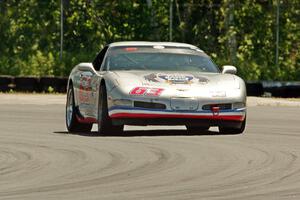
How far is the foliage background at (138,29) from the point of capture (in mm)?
38469

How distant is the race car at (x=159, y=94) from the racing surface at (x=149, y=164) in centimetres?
27

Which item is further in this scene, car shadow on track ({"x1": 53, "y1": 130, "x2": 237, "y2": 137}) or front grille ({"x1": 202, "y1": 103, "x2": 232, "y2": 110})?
car shadow on track ({"x1": 53, "y1": 130, "x2": 237, "y2": 137})

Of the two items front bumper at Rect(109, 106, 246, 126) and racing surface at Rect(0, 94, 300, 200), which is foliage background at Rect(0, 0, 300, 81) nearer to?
racing surface at Rect(0, 94, 300, 200)

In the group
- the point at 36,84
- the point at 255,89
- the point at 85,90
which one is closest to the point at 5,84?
the point at 36,84

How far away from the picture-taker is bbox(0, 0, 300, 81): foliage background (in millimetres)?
38469

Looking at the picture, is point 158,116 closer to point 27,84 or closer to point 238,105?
point 238,105

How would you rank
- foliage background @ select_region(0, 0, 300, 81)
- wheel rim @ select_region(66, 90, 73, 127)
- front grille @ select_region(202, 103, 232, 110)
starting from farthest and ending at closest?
foliage background @ select_region(0, 0, 300, 81) < wheel rim @ select_region(66, 90, 73, 127) < front grille @ select_region(202, 103, 232, 110)

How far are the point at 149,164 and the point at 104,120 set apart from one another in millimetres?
4160

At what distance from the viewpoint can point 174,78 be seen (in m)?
16.1

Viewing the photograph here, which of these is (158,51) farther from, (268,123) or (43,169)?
(43,169)

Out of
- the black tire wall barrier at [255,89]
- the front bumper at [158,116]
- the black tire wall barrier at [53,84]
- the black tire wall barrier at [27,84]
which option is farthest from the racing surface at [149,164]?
the black tire wall barrier at [27,84]

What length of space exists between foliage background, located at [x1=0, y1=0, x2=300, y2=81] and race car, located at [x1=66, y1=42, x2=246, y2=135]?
818 inches

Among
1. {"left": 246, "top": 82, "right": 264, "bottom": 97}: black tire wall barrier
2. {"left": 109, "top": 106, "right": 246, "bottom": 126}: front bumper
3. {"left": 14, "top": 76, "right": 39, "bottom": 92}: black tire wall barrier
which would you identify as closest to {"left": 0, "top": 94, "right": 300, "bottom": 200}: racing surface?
{"left": 109, "top": 106, "right": 246, "bottom": 126}: front bumper

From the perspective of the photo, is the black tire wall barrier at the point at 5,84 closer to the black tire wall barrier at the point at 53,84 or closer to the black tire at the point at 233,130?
the black tire wall barrier at the point at 53,84
